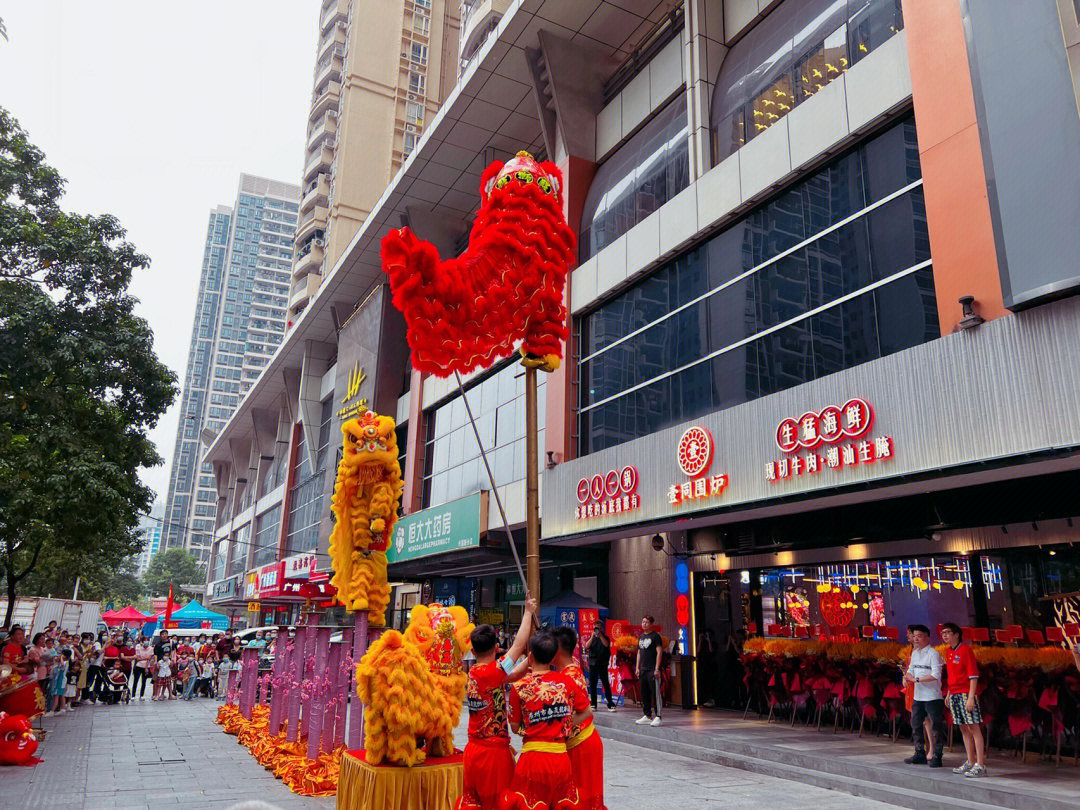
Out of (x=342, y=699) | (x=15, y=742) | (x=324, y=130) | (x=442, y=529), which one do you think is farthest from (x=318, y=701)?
(x=324, y=130)

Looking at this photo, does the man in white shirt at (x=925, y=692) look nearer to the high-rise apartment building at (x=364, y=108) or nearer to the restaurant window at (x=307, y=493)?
the restaurant window at (x=307, y=493)

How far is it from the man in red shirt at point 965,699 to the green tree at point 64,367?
12237 millimetres

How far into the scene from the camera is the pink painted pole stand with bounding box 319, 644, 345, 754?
26.0 feet

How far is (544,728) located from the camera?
4.03 m

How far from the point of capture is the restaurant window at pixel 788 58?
11.1 meters

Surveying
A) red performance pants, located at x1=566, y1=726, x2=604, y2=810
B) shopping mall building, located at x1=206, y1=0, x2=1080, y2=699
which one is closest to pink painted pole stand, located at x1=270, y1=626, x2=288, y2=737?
shopping mall building, located at x1=206, y1=0, x2=1080, y2=699

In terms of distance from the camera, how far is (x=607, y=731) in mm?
11727

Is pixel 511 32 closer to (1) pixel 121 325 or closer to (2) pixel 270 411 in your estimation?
(1) pixel 121 325

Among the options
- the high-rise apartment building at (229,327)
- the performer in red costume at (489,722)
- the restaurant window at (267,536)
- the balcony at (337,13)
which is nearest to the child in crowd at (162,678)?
the restaurant window at (267,536)

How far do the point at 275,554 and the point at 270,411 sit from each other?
32.7ft

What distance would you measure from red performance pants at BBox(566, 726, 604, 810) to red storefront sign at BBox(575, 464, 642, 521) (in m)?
8.62

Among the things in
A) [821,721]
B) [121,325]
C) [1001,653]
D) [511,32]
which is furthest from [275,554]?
[1001,653]

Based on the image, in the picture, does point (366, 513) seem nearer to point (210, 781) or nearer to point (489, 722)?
point (489, 722)

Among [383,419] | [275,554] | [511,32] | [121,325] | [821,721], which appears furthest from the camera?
[275,554]
